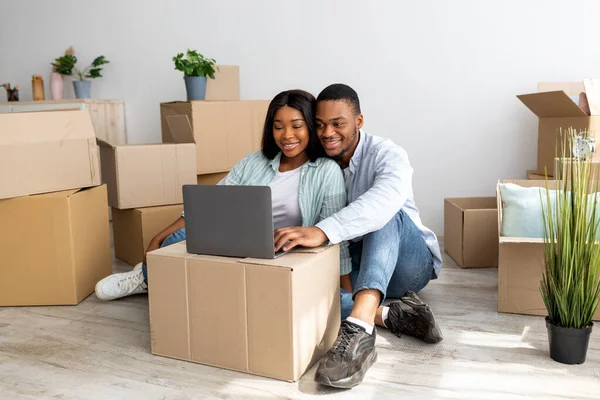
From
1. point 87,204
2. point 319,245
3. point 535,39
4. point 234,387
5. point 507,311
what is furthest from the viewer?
point 535,39

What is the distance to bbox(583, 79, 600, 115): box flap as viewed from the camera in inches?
92.4

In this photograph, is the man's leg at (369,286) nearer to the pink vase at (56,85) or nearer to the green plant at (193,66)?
the green plant at (193,66)

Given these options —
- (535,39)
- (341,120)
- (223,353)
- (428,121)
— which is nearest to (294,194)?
(341,120)

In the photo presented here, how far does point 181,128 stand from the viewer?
9.36ft

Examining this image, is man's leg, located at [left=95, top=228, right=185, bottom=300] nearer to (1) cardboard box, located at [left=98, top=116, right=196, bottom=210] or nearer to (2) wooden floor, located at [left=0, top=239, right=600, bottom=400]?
(2) wooden floor, located at [left=0, top=239, right=600, bottom=400]

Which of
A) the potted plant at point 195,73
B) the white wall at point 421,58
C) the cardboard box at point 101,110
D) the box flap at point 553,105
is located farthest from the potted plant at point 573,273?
the cardboard box at point 101,110

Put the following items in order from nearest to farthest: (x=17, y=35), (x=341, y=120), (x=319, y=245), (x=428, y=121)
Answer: (x=319, y=245), (x=341, y=120), (x=428, y=121), (x=17, y=35)

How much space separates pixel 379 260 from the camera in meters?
1.68

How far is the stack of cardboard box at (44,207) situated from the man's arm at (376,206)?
1063 mm

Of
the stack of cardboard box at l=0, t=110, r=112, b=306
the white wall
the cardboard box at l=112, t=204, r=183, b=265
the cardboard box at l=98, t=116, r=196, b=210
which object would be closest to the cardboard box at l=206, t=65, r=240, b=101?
the white wall

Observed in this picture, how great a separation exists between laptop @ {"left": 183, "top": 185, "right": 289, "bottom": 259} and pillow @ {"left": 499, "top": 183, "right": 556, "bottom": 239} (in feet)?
2.91

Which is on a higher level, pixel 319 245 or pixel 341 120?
pixel 341 120

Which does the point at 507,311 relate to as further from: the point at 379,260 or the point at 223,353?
the point at 223,353

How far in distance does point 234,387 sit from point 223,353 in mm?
114
